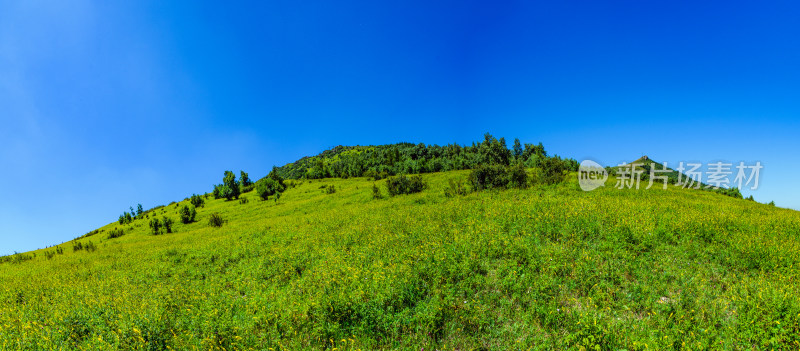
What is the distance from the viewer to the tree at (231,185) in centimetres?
7281

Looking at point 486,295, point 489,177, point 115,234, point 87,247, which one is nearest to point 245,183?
point 115,234

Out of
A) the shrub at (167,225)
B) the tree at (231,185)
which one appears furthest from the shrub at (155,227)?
the tree at (231,185)

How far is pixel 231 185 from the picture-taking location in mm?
73688

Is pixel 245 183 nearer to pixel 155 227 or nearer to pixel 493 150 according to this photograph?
pixel 155 227

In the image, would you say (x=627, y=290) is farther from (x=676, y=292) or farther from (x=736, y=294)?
(x=736, y=294)

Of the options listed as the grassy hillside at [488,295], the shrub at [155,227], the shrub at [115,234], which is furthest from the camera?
the shrub at [115,234]

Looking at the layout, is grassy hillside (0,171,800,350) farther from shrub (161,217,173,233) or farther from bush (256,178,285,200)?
bush (256,178,285,200)

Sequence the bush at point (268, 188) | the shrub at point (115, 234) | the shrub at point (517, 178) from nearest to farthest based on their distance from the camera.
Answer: the shrub at point (517, 178), the shrub at point (115, 234), the bush at point (268, 188)

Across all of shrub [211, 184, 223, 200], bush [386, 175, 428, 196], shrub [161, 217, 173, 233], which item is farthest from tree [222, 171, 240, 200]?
bush [386, 175, 428, 196]

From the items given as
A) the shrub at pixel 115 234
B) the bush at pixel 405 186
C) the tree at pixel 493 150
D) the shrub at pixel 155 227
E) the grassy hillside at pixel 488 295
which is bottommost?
the shrub at pixel 115 234

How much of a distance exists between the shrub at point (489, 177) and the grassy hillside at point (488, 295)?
560 inches

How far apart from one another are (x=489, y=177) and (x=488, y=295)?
862 inches

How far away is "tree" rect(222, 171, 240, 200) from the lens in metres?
72.8

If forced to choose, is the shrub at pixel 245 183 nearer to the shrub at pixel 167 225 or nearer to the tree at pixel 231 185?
the tree at pixel 231 185
